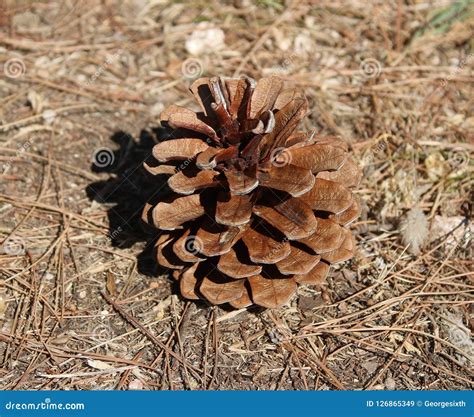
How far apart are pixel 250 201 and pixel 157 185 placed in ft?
2.41

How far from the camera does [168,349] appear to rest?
224 cm

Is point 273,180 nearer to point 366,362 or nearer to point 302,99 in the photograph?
point 302,99

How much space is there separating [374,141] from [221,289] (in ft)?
3.70

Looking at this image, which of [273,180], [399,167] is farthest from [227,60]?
[273,180]

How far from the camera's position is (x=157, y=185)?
9.11ft
